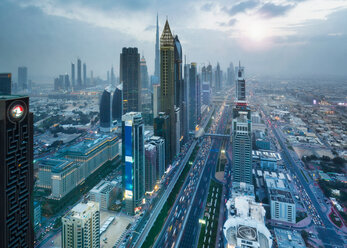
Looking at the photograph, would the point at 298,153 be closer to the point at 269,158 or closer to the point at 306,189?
the point at 269,158

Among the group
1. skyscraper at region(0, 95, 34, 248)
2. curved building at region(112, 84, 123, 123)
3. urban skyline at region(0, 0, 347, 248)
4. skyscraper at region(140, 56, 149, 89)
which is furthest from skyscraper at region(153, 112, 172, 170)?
skyscraper at region(140, 56, 149, 89)

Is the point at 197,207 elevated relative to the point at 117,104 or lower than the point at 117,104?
lower

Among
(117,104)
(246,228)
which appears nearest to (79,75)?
(117,104)

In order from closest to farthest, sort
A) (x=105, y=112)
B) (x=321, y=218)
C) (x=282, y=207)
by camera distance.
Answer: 1. (x=282, y=207)
2. (x=321, y=218)
3. (x=105, y=112)

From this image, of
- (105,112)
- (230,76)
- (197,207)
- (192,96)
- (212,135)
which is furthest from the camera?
(230,76)

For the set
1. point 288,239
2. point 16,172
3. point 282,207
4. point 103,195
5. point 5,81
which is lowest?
point 288,239

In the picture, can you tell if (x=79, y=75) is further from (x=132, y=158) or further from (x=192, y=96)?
(x=132, y=158)

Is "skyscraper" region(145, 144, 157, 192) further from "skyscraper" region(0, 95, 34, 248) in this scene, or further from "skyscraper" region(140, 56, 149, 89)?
"skyscraper" region(140, 56, 149, 89)
